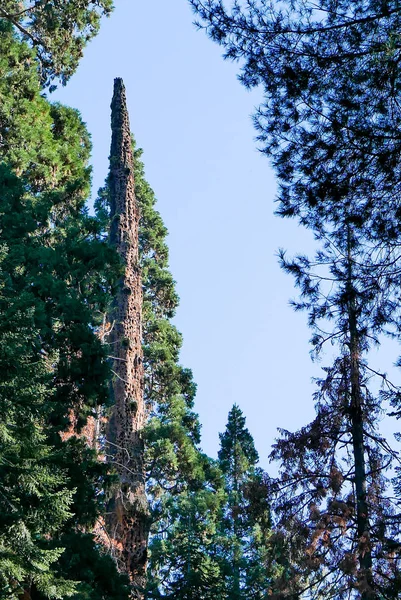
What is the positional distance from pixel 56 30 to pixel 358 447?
12.1 m

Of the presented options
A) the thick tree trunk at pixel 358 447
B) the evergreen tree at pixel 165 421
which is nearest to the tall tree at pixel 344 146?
the thick tree trunk at pixel 358 447

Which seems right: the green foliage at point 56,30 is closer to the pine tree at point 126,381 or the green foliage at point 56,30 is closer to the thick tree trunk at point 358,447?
the pine tree at point 126,381

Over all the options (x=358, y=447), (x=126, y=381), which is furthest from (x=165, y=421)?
(x=358, y=447)

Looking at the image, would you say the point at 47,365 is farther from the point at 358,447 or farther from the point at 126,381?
the point at 358,447

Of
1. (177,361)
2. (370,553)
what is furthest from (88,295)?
(177,361)

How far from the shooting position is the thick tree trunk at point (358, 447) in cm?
1041

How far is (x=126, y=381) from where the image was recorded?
14.8 metres

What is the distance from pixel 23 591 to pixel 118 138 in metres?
10.0

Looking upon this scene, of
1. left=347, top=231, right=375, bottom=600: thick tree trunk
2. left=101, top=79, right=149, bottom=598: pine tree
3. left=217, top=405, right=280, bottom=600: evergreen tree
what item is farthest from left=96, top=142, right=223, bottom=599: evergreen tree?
left=347, top=231, right=375, bottom=600: thick tree trunk

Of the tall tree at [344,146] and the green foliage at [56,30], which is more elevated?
the green foliage at [56,30]

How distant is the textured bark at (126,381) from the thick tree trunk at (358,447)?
289 centimetres

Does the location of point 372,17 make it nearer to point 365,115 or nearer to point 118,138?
point 365,115

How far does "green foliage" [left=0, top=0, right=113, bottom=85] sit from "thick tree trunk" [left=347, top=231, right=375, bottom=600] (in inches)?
417

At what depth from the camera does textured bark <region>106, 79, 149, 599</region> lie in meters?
13.5
